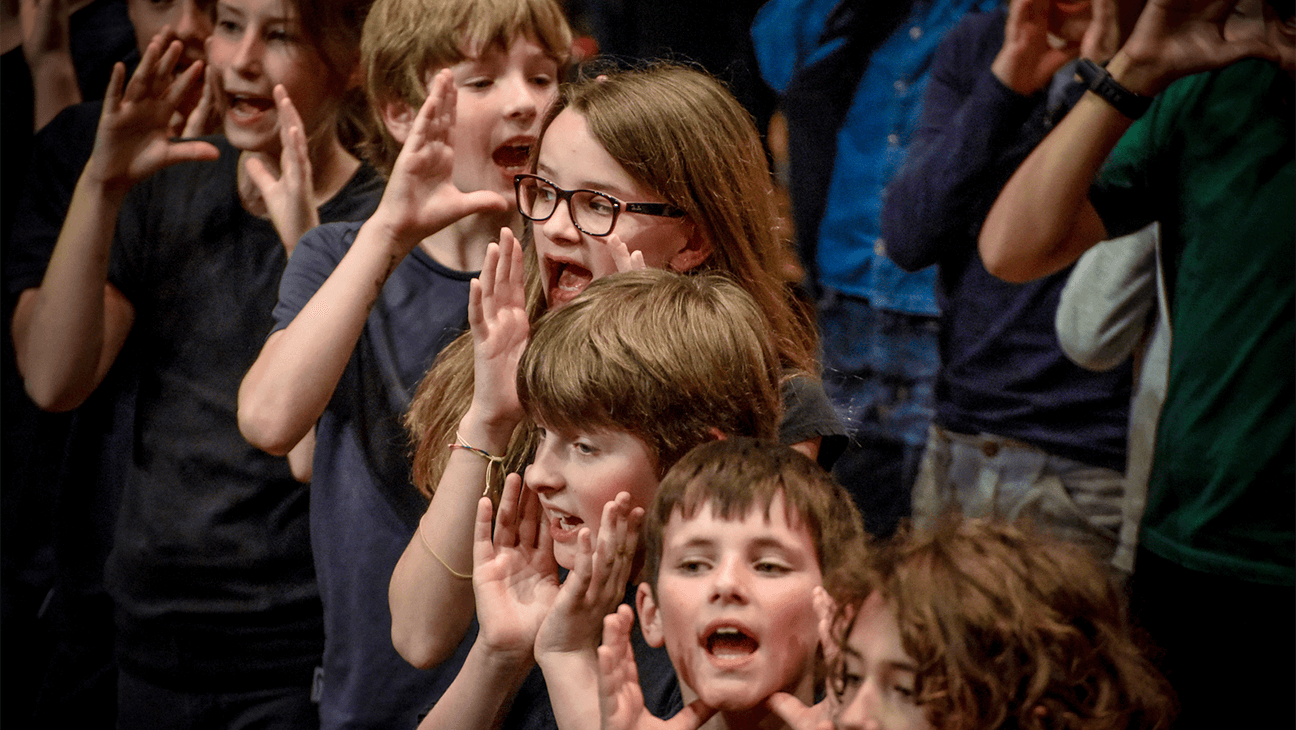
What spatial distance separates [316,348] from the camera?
5.57 ft

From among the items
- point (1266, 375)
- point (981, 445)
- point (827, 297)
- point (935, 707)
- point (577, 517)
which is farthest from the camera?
point (827, 297)

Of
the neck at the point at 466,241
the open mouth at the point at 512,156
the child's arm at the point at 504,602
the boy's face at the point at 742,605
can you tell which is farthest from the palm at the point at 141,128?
the boy's face at the point at 742,605

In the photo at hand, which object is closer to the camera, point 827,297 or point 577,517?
point 577,517

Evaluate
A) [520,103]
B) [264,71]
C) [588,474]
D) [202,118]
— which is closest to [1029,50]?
[520,103]

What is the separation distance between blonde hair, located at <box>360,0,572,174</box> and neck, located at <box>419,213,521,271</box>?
208 millimetres

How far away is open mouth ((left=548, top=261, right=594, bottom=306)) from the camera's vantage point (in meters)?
1.47

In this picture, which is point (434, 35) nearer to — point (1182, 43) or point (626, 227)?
point (626, 227)

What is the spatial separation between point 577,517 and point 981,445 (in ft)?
2.16

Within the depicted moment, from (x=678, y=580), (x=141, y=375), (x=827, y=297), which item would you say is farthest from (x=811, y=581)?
(x=141, y=375)

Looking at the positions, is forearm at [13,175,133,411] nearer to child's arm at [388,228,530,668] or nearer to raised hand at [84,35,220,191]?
raised hand at [84,35,220,191]

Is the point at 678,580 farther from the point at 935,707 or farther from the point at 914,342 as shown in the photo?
the point at 914,342

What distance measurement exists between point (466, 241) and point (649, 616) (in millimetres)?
874

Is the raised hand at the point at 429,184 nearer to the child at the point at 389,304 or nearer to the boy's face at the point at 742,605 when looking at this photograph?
the child at the point at 389,304

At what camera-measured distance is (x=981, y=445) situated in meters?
1.63
